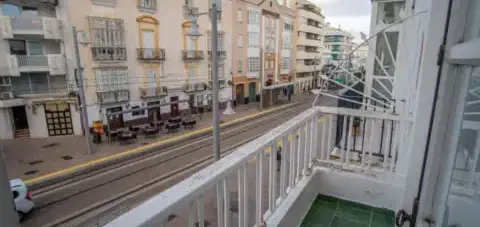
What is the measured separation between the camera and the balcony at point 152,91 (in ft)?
56.6

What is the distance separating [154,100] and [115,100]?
275 cm

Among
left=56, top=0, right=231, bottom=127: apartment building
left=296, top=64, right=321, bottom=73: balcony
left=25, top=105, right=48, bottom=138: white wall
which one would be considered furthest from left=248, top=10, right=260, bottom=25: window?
left=25, top=105, right=48, bottom=138: white wall

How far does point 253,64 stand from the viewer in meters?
26.8

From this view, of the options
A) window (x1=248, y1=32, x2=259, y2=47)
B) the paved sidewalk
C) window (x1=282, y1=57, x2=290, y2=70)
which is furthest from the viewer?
window (x1=282, y1=57, x2=290, y2=70)

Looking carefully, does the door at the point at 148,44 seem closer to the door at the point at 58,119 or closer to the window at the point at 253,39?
the door at the point at 58,119

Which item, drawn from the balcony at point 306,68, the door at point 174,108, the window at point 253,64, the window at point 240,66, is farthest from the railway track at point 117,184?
the balcony at point 306,68

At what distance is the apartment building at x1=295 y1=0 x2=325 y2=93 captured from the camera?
35.2 meters

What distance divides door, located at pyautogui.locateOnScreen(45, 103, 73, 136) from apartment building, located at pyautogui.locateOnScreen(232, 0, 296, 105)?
13750 millimetres

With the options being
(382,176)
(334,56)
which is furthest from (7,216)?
(334,56)

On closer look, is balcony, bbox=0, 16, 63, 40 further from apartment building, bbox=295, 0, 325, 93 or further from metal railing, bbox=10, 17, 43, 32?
apartment building, bbox=295, 0, 325, 93

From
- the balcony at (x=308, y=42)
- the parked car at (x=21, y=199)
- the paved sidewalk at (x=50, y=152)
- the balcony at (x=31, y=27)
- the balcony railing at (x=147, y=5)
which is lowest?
the paved sidewalk at (x=50, y=152)

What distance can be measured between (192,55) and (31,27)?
9540 millimetres

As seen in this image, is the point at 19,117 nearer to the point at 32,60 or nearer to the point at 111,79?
the point at 32,60

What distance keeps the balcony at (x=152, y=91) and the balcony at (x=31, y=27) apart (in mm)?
5202
